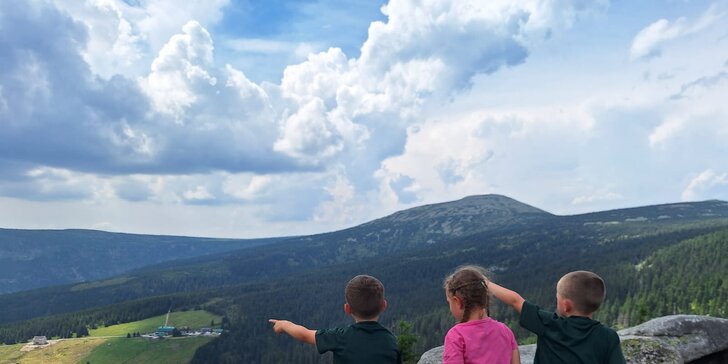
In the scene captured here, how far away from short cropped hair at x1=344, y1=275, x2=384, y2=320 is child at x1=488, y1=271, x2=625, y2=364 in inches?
64.3

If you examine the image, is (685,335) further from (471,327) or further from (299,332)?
(299,332)

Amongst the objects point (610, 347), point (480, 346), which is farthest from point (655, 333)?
point (480, 346)

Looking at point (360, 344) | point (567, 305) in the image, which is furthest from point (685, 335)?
point (360, 344)

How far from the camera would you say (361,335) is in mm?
7609

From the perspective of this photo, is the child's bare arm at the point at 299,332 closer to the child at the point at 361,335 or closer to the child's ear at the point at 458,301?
the child at the point at 361,335

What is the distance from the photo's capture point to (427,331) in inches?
7633

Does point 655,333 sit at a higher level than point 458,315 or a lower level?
lower

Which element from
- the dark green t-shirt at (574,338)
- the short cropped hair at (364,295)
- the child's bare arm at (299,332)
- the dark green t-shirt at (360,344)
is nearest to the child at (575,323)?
the dark green t-shirt at (574,338)

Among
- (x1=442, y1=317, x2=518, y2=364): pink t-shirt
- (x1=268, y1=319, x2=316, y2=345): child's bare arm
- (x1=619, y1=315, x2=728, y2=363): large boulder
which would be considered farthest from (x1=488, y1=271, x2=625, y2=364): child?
(x1=619, y1=315, x2=728, y2=363): large boulder

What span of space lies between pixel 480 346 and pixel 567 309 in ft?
4.83

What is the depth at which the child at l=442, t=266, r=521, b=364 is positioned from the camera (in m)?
6.96

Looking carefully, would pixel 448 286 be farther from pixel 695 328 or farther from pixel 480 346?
pixel 695 328

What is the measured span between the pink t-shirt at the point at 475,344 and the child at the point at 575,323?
1.68 feet

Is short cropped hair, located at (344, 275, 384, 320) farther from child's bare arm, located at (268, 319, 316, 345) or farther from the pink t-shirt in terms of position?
the pink t-shirt
